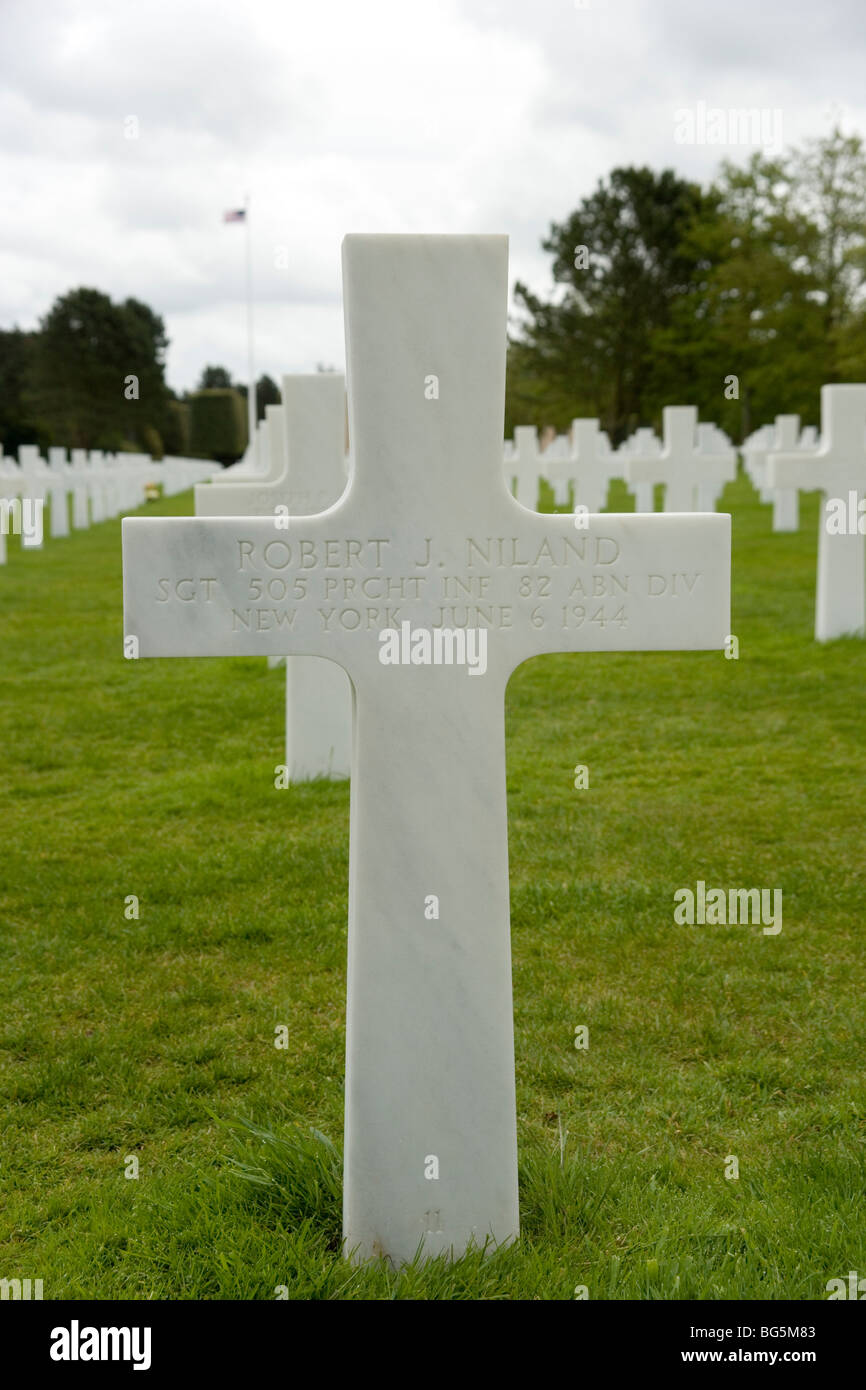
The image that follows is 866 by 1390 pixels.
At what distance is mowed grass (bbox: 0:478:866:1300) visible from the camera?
2549 millimetres

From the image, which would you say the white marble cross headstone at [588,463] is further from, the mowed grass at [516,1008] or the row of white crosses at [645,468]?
the mowed grass at [516,1008]

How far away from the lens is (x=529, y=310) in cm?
4681

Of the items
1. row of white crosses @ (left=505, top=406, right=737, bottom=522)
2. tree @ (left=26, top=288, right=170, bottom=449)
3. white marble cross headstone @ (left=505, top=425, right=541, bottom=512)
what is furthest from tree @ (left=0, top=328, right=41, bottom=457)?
row of white crosses @ (left=505, top=406, right=737, bottom=522)

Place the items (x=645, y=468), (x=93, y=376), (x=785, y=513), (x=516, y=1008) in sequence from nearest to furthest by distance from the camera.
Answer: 1. (x=516, y=1008)
2. (x=645, y=468)
3. (x=785, y=513)
4. (x=93, y=376)

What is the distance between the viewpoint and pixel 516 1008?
3725 mm

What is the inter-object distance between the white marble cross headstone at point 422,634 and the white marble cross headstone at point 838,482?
643 cm

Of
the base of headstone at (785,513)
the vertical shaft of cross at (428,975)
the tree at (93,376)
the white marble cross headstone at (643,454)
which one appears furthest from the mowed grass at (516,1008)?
the tree at (93,376)

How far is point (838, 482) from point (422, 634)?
686 cm

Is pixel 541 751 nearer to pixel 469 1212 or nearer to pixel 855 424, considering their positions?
pixel 855 424

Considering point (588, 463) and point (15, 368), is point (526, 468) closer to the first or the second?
point (588, 463)

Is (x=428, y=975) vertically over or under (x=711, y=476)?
under

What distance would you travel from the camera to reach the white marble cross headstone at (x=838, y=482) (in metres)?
8.49

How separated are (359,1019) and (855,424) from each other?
279 inches

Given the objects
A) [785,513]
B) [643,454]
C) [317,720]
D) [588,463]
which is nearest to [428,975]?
[317,720]
